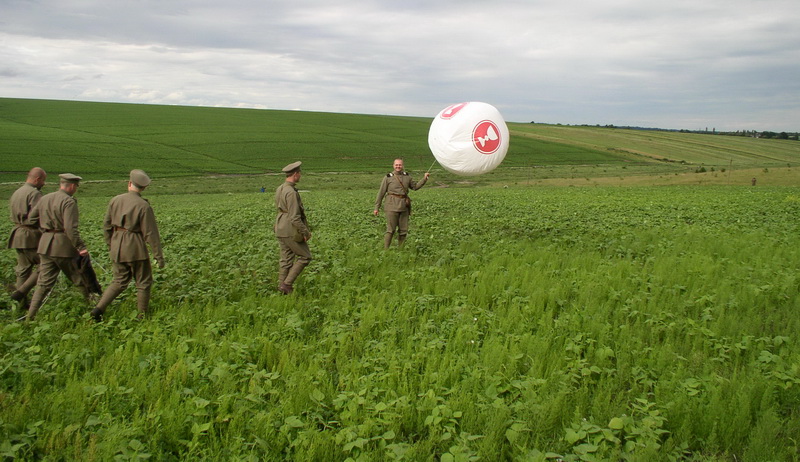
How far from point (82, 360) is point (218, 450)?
229cm

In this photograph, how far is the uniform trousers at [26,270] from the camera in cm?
724

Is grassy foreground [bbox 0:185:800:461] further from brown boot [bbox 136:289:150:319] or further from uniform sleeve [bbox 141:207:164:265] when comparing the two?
uniform sleeve [bbox 141:207:164:265]

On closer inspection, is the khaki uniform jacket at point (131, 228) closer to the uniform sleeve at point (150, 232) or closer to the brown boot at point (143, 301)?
the uniform sleeve at point (150, 232)

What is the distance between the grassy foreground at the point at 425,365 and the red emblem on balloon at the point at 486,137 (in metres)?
2.02

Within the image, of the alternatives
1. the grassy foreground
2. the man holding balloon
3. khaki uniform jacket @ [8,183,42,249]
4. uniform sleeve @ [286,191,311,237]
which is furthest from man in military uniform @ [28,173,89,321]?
the man holding balloon

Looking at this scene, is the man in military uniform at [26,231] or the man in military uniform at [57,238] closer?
the man in military uniform at [57,238]

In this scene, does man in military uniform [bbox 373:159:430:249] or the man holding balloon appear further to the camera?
man in military uniform [bbox 373:159:430:249]

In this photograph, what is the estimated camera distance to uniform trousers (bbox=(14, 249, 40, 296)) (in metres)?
7.24

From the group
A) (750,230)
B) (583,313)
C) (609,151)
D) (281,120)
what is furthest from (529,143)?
(583,313)

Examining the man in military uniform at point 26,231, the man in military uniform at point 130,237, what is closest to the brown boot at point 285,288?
the man in military uniform at point 130,237

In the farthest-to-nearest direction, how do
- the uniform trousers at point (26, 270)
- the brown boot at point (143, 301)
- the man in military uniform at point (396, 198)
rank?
the man in military uniform at point (396, 198), the uniform trousers at point (26, 270), the brown boot at point (143, 301)

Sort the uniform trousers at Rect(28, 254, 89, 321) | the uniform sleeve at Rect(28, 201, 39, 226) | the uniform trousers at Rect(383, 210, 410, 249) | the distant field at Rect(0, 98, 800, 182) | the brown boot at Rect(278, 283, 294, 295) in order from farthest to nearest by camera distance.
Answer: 1. the distant field at Rect(0, 98, 800, 182)
2. the uniform trousers at Rect(383, 210, 410, 249)
3. the brown boot at Rect(278, 283, 294, 295)
4. the uniform sleeve at Rect(28, 201, 39, 226)
5. the uniform trousers at Rect(28, 254, 89, 321)

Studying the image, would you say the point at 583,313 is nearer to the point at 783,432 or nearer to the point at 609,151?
Result: the point at 783,432

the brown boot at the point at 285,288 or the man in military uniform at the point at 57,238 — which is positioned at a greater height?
the man in military uniform at the point at 57,238
